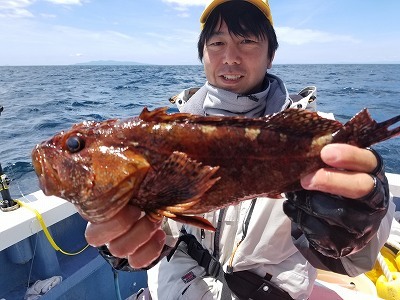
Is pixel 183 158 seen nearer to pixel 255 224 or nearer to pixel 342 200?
pixel 342 200

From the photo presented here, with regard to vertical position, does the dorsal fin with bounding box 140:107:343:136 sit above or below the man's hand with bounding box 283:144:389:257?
above

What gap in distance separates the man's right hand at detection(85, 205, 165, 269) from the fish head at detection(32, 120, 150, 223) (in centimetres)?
8

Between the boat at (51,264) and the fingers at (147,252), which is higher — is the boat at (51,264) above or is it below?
below

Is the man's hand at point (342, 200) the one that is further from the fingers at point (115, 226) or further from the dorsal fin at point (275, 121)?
the fingers at point (115, 226)

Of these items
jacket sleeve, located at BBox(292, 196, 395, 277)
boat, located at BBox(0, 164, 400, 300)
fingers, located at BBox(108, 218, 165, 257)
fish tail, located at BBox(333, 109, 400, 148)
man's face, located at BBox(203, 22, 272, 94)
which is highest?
man's face, located at BBox(203, 22, 272, 94)

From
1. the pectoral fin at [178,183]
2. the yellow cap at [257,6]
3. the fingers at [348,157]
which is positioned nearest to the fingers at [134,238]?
the pectoral fin at [178,183]

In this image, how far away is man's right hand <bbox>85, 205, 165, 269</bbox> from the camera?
7.61 ft

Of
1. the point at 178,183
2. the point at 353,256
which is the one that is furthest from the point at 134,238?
the point at 353,256

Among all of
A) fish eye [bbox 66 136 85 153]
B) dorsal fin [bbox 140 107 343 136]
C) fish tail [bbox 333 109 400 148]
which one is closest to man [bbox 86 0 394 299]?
fish tail [bbox 333 109 400 148]

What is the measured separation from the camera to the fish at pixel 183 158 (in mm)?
2213

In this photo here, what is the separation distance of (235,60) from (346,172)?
2.26m

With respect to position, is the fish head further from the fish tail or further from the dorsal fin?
the fish tail

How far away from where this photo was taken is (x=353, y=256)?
3002mm

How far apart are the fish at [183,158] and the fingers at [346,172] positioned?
4.7 inches
